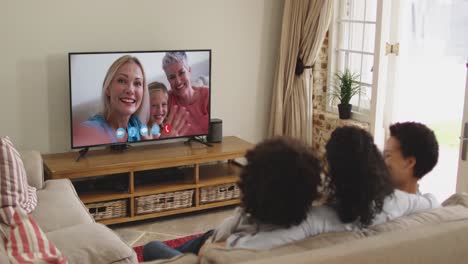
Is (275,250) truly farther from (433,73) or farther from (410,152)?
(433,73)

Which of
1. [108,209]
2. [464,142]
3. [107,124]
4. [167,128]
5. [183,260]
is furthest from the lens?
[167,128]

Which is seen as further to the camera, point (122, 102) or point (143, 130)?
point (143, 130)

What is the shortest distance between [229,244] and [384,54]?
10.3ft

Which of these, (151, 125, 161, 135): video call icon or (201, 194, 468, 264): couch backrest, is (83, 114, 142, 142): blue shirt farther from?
(201, 194, 468, 264): couch backrest

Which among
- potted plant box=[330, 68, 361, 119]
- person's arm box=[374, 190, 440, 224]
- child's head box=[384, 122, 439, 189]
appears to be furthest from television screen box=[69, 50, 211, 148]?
person's arm box=[374, 190, 440, 224]

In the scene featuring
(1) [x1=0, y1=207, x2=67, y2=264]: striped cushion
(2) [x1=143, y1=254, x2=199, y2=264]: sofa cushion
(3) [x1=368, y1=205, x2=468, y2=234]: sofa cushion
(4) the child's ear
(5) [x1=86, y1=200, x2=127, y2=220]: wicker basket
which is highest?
(4) the child's ear

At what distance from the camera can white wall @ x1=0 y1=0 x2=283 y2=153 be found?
4402 millimetres

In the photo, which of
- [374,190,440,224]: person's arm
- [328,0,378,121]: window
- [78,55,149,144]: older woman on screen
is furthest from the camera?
[328,0,378,121]: window

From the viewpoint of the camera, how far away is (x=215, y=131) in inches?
197

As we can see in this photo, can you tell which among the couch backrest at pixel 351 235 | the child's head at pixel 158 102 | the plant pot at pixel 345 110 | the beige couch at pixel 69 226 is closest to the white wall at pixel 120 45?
the child's head at pixel 158 102

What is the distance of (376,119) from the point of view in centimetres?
482

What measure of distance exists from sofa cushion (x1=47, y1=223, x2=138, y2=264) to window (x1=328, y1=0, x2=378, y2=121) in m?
2.69

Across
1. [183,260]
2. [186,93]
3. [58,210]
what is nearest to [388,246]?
[183,260]

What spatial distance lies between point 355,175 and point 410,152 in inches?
18.3
